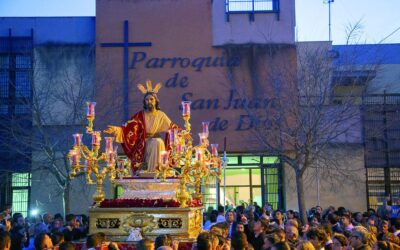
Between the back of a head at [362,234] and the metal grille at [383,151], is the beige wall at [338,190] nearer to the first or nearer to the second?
the metal grille at [383,151]

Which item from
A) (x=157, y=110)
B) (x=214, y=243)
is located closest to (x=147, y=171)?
(x=157, y=110)

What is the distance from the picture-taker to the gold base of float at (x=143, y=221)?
1163 cm

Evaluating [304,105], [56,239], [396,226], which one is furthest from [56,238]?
[304,105]

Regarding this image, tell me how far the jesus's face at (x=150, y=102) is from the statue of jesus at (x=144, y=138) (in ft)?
0.10

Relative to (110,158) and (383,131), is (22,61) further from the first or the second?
(383,131)

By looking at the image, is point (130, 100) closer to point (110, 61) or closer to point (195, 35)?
point (110, 61)

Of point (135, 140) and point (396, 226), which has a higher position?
point (135, 140)

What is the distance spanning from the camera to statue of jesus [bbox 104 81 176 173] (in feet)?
43.6

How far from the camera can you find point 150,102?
13.9m

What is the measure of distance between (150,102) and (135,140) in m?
1.00

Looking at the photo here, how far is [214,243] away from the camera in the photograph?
23.9 feet

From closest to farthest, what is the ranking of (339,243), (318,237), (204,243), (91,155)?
(204,243) < (339,243) < (318,237) < (91,155)

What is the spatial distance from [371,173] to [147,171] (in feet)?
51.1

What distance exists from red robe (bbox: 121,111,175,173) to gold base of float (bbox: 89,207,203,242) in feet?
5.65
